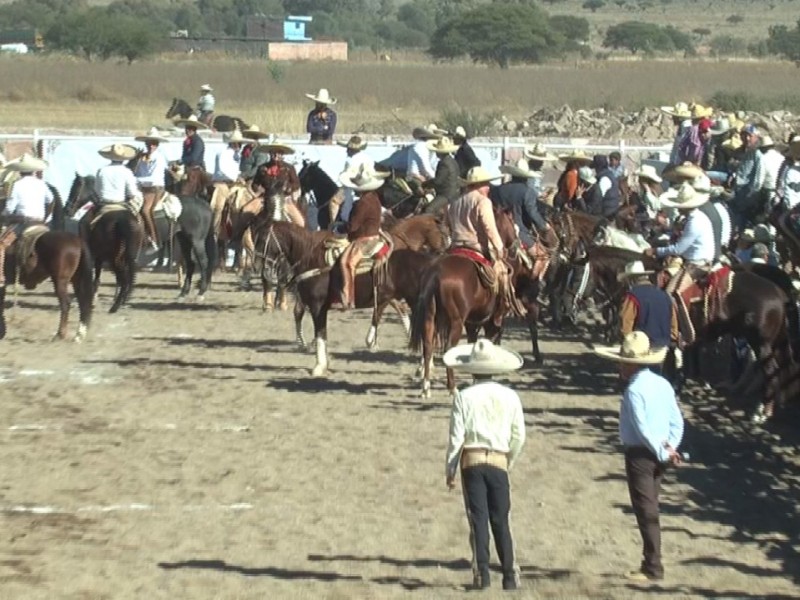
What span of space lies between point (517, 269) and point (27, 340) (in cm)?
597

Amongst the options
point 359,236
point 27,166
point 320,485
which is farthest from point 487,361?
point 27,166

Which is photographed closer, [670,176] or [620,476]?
[620,476]

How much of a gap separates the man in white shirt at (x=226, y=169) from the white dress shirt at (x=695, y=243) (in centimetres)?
1085

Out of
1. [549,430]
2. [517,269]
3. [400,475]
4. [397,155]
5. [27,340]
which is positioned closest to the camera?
[400,475]

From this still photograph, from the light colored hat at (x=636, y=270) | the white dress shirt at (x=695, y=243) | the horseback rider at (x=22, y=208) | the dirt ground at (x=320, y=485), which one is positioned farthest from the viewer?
the horseback rider at (x=22, y=208)

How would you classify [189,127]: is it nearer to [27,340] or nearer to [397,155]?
[397,155]

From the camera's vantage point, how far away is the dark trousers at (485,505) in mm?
9883

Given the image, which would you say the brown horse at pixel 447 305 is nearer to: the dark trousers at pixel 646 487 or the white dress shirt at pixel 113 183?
the dark trousers at pixel 646 487

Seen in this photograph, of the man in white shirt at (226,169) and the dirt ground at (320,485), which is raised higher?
the man in white shirt at (226,169)

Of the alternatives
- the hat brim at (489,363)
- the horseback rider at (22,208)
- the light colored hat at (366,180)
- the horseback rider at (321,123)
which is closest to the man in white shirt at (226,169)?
the horseback rider at (321,123)

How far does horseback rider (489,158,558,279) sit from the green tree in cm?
8008

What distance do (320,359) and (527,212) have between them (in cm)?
332

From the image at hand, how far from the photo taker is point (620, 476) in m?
13.4

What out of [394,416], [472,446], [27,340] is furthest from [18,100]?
[472,446]
